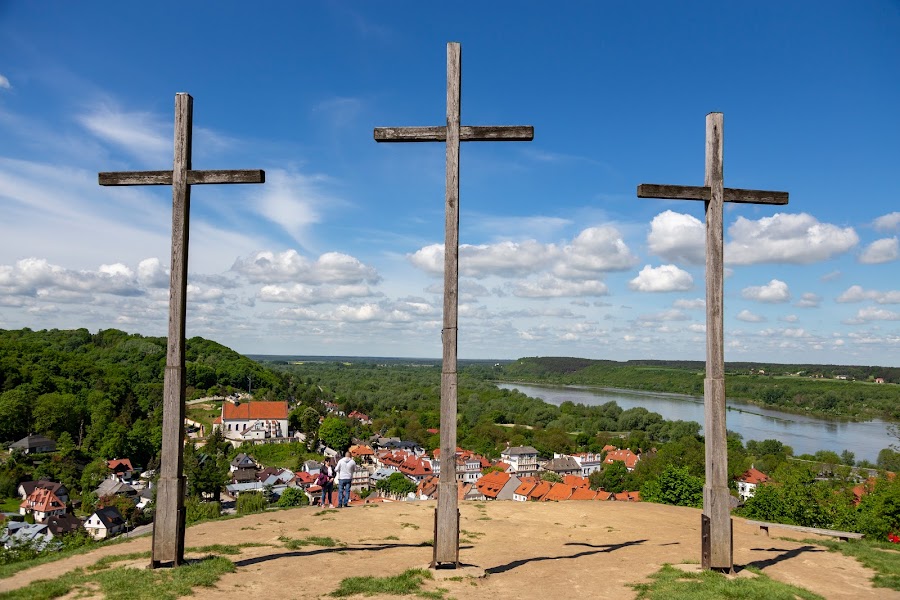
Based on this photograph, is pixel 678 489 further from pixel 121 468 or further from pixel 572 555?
pixel 121 468

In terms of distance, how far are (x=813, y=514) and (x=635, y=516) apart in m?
12.2

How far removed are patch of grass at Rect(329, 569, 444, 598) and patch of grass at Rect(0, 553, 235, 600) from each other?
4.78ft

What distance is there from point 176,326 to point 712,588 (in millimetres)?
6759

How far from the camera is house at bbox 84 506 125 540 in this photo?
34.8 metres

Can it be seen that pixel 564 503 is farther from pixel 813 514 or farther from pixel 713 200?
pixel 813 514

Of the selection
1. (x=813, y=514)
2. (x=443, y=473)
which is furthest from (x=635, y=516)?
(x=813, y=514)

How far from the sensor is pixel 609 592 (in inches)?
242

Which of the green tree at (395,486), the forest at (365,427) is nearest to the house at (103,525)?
the forest at (365,427)

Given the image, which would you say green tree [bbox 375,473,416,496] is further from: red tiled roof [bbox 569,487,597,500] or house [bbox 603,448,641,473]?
house [bbox 603,448,641,473]

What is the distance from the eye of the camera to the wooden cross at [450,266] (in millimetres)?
6684

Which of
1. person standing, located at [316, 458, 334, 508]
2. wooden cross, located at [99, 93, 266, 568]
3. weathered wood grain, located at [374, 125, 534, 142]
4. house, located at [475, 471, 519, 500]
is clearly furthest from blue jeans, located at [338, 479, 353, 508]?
house, located at [475, 471, 519, 500]

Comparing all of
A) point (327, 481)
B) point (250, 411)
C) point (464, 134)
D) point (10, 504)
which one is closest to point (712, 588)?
point (464, 134)

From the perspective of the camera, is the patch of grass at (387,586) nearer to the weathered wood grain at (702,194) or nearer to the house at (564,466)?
the weathered wood grain at (702,194)

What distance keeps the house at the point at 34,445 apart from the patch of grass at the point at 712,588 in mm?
66691
